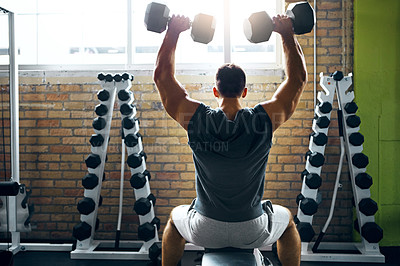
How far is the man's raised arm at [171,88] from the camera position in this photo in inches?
54.1

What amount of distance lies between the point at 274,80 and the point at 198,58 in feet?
2.38

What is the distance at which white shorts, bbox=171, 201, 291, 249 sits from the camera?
1.35 m

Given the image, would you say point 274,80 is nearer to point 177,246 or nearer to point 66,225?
point 177,246

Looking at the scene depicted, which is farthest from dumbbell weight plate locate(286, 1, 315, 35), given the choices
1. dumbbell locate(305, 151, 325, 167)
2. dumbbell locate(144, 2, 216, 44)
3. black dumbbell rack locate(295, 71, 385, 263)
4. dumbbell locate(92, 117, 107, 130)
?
dumbbell locate(92, 117, 107, 130)

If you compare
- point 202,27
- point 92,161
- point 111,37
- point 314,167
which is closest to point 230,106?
point 202,27

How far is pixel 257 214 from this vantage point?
1.39 metres

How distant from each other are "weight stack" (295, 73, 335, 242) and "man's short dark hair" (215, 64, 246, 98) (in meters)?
1.40

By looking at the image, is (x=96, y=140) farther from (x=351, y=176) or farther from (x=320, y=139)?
(x=351, y=176)

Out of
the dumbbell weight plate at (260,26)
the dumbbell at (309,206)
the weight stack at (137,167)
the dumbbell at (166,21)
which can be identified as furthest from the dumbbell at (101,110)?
the dumbbell at (309,206)

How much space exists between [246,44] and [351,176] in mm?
1463

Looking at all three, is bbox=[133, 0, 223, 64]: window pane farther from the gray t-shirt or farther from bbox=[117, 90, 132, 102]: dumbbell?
the gray t-shirt

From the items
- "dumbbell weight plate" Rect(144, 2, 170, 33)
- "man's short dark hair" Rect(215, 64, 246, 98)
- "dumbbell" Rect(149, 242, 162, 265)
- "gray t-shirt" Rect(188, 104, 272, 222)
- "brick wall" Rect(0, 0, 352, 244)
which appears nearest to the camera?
"gray t-shirt" Rect(188, 104, 272, 222)

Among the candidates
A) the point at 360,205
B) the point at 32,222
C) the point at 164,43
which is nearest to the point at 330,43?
the point at 360,205

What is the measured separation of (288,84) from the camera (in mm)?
1453
